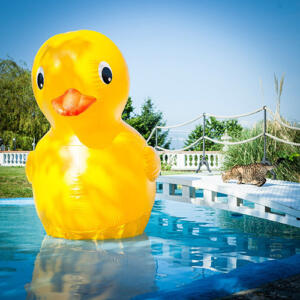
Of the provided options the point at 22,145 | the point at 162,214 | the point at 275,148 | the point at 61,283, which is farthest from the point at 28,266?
the point at 22,145

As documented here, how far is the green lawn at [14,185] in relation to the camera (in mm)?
11461

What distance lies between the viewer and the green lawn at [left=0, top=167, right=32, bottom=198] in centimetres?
1146

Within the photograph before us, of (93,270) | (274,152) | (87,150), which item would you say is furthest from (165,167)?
(93,270)

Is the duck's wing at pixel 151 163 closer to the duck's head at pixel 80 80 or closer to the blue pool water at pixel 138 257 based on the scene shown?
the duck's head at pixel 80 80

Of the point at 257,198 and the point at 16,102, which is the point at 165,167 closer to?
the point at 16,102

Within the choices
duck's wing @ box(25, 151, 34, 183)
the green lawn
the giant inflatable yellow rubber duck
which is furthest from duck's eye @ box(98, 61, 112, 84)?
the green lawn

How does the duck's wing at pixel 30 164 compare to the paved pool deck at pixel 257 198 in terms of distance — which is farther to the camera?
the duck's wing at pixel 30 164

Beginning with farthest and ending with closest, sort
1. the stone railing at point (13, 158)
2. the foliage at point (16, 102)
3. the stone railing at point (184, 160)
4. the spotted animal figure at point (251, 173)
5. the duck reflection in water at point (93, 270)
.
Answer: the foliage at point (16, 102) < the stone railing at point (13, 158) < the stone railing at point (184, 160) < the spotted animal figure at point (251, 173) < the duck reflection in water at point (93, 270)

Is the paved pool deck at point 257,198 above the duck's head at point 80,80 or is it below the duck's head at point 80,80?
below

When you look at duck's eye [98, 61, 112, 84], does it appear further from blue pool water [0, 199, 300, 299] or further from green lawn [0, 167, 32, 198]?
green lawn [0, 167, 32, 198]

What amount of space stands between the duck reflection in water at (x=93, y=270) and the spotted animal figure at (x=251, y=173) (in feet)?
7.41

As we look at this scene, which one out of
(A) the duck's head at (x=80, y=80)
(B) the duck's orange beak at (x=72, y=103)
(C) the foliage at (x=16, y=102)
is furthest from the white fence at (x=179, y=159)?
(B) the duck's orange beak at (x=72, y=103)

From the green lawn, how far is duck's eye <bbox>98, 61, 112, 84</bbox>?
7665 mm

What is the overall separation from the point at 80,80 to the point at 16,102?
17.5 m
